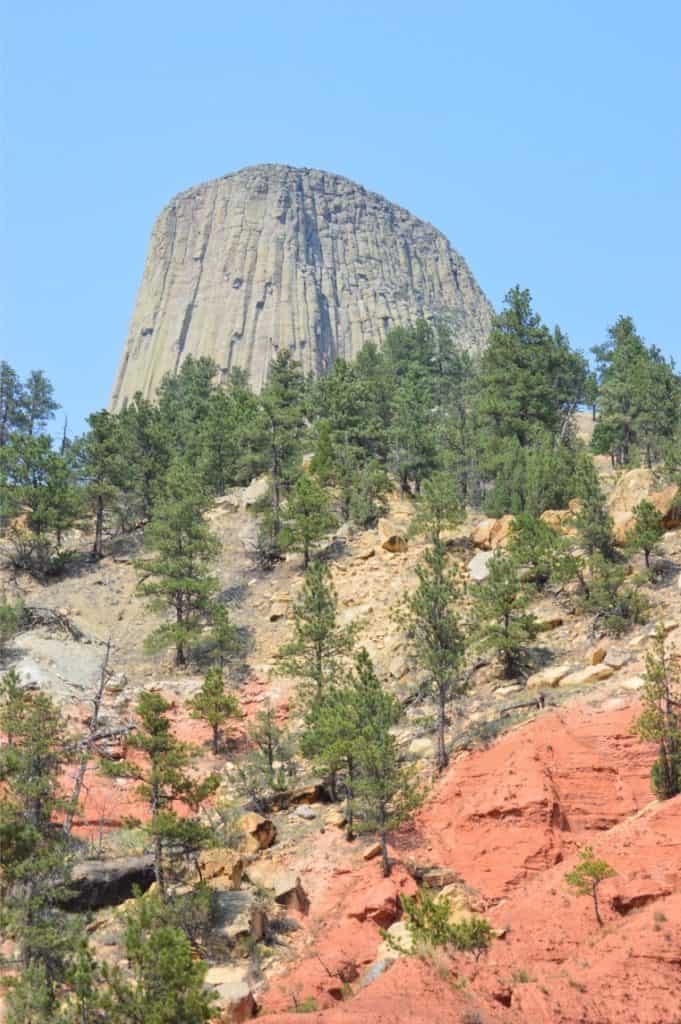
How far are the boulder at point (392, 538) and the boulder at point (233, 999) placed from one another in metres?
23.7

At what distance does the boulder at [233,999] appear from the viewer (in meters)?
17.6

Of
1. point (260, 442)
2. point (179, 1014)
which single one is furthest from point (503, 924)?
point (260, 442)

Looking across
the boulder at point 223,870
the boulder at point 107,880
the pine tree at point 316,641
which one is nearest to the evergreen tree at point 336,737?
the pine tree at point 316,641

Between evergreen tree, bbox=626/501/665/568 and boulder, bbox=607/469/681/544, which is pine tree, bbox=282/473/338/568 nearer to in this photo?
boulder, bbox=607/469/681/544

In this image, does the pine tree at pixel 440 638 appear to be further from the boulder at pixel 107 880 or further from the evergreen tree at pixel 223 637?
the evergreen tree at pixel 223 637

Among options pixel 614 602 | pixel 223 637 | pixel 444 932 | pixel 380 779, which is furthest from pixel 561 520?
pixel 444 932

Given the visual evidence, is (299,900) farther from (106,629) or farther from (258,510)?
(258,510)

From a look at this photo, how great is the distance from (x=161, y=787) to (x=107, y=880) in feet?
8.74

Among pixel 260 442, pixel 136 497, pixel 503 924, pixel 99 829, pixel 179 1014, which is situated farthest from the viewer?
pixel 136 497

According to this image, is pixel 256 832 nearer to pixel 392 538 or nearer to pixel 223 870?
pixel 223 870

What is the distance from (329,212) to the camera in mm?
131250

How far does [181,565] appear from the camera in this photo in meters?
37.2

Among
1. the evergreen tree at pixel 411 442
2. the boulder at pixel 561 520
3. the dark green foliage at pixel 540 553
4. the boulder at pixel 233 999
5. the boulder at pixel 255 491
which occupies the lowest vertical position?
the boulder at pixel 233 999

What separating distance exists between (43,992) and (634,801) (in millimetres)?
14285
